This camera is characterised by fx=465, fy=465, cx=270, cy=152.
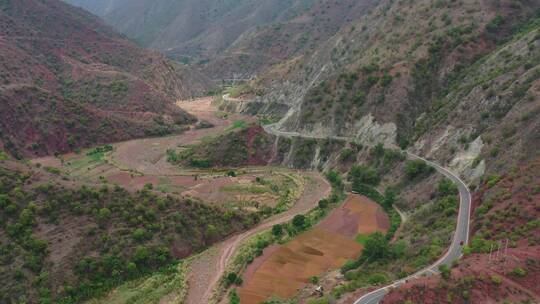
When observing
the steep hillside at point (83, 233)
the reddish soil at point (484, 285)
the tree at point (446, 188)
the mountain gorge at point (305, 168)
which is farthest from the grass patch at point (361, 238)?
the reddish soil at point (484, 285)

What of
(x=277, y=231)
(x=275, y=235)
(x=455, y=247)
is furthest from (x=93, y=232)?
(x=455, y=247)

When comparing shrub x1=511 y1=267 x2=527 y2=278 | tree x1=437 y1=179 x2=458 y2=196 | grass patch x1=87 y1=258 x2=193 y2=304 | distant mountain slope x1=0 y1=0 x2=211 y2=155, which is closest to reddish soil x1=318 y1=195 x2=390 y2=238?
tree x1=437 y1=179 x2=458 y2=196

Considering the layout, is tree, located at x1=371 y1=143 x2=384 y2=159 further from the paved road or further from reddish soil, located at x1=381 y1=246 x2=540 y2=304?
reddish soil, located at x1=381 y1=246 x2=540 y2=304

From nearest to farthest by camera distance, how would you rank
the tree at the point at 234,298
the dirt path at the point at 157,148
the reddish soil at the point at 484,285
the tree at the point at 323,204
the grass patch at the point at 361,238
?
the reddish soil at the point at 484,285 → the tree at the point at 234,298 → the grass patch at the point at 361,238 → the tree at the point at 323,204 → the dirt path at the point at 157,148

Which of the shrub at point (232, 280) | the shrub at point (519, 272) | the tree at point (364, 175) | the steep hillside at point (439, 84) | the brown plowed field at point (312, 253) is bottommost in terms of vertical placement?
the shrub at point (232, 280)

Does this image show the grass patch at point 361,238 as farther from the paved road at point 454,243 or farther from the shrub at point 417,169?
the shrub at point 417,169

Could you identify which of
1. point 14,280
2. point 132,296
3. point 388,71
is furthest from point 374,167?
point 14,280
